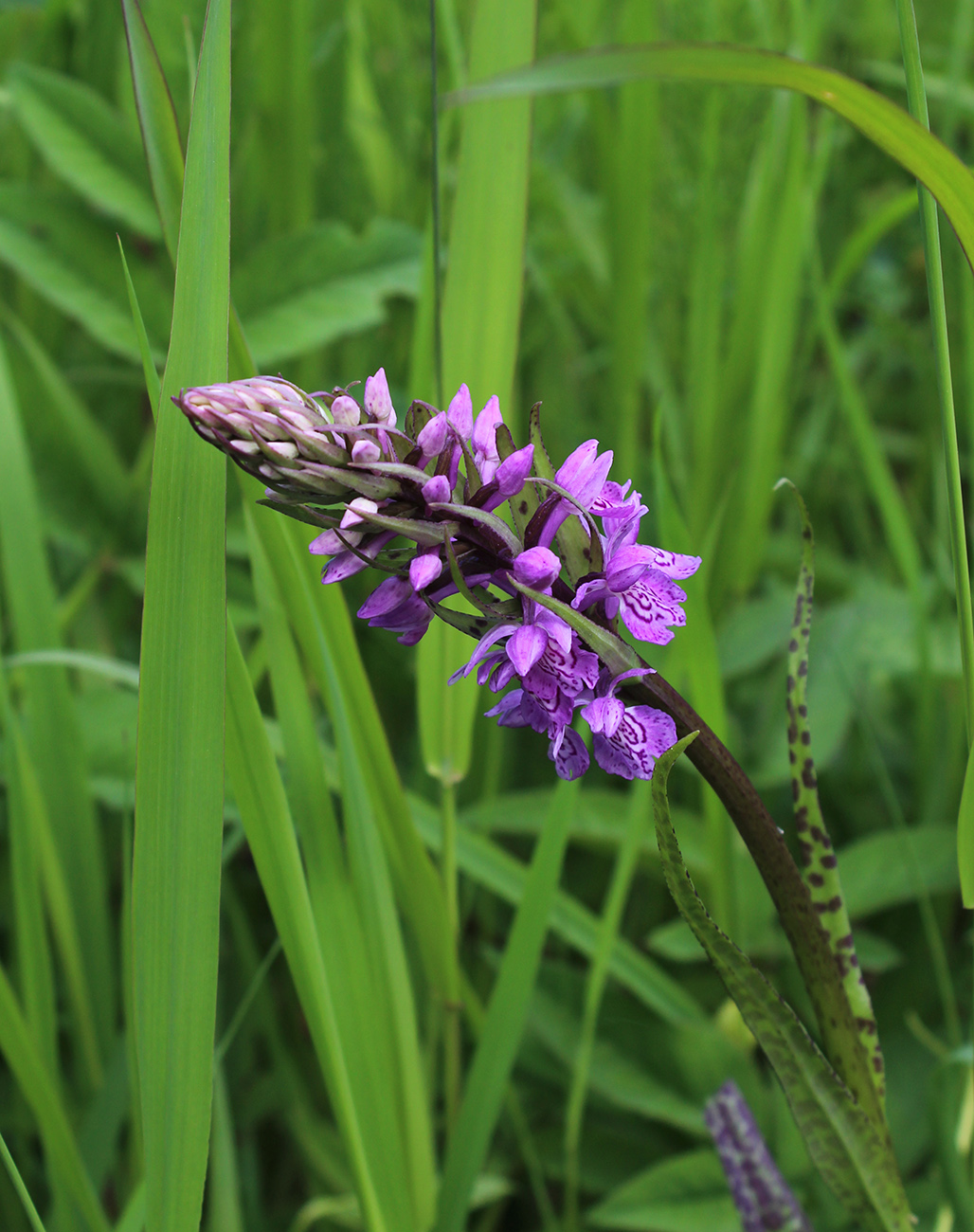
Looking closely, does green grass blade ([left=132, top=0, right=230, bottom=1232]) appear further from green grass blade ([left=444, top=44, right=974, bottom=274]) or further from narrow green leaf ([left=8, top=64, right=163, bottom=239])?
narrow green leaf ([left=8, top=64, right=163, bottom=239])

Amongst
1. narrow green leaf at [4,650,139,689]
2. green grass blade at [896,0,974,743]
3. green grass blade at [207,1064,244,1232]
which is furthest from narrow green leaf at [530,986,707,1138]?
narrow green leaf at [4,650,139,689]

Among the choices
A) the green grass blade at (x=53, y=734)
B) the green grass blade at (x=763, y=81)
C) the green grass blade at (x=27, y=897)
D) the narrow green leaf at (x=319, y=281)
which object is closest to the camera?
the green grass blade at (x=763, y=81)

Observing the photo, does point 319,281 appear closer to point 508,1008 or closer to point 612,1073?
point 508,1008

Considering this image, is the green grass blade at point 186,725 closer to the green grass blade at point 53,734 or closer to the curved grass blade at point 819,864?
the curved grass blade at point 819,864

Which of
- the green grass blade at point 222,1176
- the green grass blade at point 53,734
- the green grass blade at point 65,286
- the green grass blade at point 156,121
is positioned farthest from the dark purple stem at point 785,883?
the green grass blade at point 65,286

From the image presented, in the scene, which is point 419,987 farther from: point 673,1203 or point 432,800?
point 673,1203

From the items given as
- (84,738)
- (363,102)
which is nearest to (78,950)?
(84,738)
